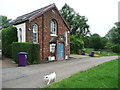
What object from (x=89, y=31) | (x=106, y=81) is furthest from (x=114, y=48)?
(x=106, y=81)

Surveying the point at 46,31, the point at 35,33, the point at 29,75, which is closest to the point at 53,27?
the point at 46,31

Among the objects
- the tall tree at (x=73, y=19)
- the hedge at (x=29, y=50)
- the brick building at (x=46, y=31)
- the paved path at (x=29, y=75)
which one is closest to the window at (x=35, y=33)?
the brick building at (x=46, y=31)

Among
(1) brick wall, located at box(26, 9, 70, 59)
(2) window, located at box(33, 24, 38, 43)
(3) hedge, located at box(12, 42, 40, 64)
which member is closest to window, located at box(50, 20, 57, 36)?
(1) brick wall, located at box(26, 9, 70, 59)

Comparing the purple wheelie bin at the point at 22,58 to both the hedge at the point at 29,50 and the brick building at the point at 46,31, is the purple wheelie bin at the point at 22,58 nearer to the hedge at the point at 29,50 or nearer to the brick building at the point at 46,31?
the hedge at the point at 29,50

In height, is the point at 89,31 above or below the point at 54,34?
above

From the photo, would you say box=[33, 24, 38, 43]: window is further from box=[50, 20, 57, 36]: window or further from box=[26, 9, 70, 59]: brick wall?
box=[50, 20, 57, 36]: window

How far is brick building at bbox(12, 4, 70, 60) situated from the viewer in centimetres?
1438

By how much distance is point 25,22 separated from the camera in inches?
569

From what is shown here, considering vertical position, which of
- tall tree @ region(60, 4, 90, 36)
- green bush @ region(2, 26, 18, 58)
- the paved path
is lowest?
the paved path

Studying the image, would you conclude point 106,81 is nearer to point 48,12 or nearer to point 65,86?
point 65,86

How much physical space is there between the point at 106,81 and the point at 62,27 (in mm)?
13487

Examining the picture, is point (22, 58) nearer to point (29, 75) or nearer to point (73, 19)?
point (29, 75)

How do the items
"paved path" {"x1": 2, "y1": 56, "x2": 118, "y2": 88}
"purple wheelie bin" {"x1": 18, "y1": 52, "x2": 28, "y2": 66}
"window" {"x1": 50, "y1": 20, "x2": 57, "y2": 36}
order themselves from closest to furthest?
"paved path" {"x1": 2, "y1": 56, "x2": 118, "y2": 88} < "purple wheelie bin" {"x1": 18, "y1": 52, "x2": 28, "y2": 66} < "window" {"x1": 50, "y1": 20, "x2": 57, "y2": 36}

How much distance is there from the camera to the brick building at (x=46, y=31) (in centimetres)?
1438
